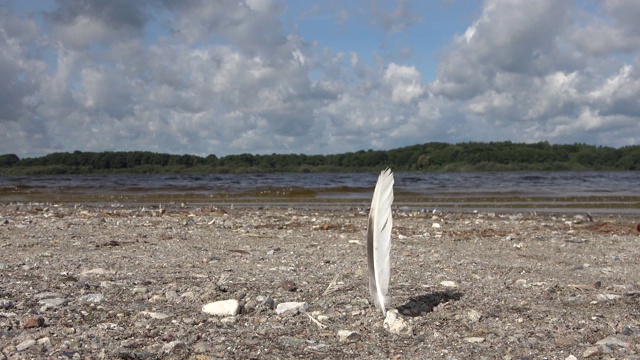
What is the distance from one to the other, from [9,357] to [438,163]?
77680mm

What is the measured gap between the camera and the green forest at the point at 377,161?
74.1 metres

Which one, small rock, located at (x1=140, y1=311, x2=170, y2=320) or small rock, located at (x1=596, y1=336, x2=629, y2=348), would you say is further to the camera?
small rock, located at (x1=140, y1=311, x2=170, y2=320)

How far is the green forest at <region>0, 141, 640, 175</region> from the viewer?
7406cm

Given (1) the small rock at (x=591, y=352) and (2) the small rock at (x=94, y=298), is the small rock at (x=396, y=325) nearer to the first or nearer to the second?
(1) the small rock at (x=591, y=352)

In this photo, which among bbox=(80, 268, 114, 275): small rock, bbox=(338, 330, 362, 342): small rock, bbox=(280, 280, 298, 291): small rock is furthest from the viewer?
bbox=(80, 268, 114, 275): small rock

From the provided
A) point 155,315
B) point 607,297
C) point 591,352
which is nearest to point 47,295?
point 155,315

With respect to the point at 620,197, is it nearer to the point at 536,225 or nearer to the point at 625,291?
the point at 536,225

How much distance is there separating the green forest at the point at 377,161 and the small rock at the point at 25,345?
68820 millimetres

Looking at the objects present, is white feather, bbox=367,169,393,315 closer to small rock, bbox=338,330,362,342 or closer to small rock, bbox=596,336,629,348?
small rock, bbox=338,330,362,342

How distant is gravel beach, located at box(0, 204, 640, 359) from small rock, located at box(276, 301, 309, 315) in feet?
0.05

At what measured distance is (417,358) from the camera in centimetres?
369

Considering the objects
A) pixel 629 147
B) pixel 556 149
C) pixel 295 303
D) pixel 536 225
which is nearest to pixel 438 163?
pixel 556 149

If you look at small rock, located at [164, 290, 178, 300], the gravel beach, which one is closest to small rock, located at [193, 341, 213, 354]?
the gravel beach

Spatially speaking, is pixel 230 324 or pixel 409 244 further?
pixel 409 244
